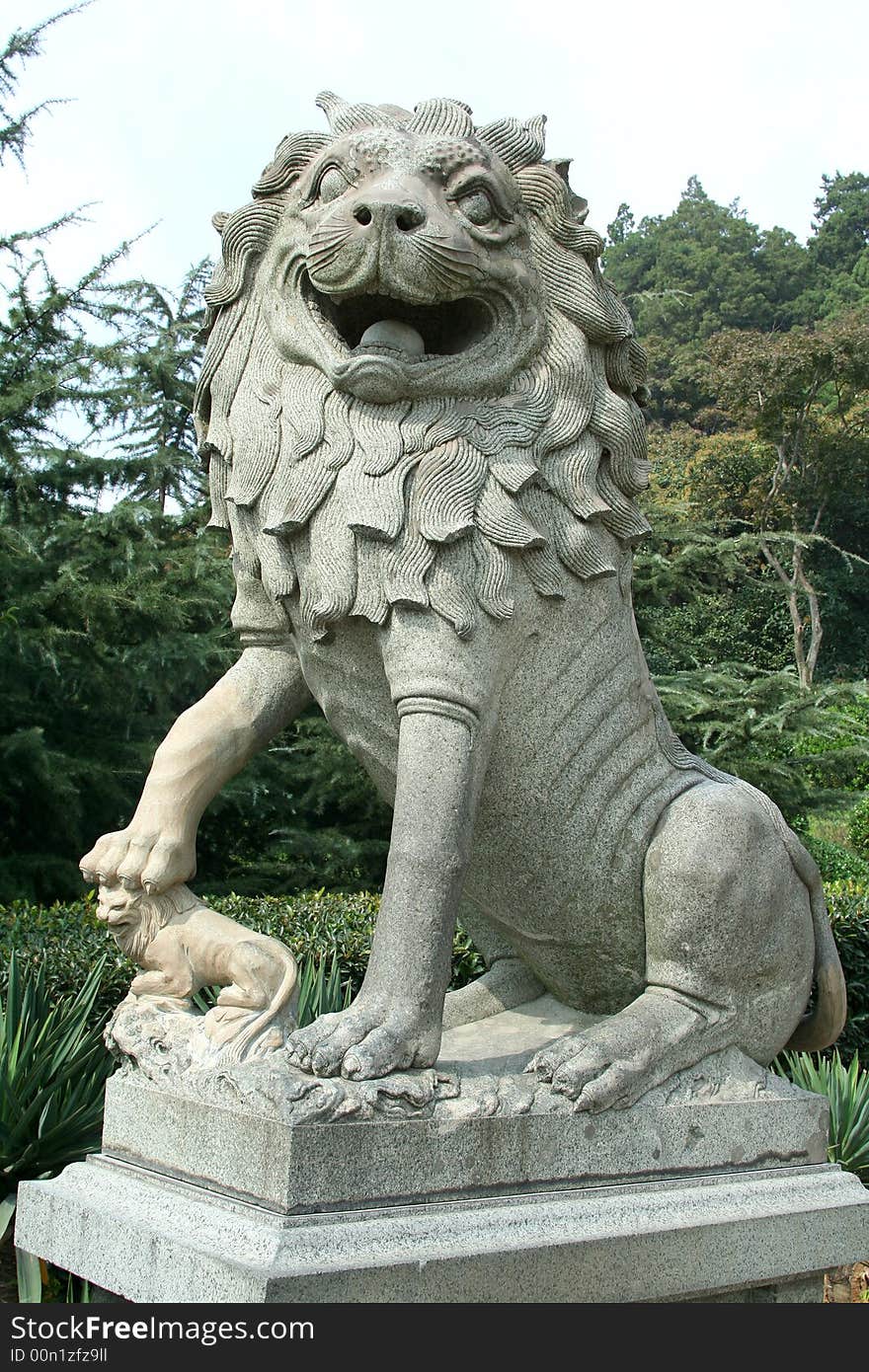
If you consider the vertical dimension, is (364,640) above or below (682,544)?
below

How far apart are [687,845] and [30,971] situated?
9.71 feet

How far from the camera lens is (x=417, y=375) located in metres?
2.73

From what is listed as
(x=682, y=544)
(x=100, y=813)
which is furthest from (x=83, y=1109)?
(x=682, y=544)

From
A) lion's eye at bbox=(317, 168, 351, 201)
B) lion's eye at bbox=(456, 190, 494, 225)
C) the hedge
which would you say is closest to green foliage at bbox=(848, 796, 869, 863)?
the hedge

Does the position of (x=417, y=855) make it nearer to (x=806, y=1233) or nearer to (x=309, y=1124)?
(x=309, y=1124)

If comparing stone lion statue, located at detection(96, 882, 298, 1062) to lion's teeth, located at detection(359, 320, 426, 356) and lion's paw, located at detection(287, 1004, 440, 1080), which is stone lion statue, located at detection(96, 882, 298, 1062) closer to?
lion's paw, located at detection(287, 1004, 440, 1080)

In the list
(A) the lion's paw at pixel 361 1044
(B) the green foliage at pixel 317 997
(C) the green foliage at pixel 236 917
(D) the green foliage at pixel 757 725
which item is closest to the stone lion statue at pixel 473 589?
(A) the lion's paw at pixel 361 1044

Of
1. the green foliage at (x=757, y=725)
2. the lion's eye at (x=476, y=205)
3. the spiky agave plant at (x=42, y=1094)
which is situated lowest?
the spiky agave plant at (x=42, y=1094)

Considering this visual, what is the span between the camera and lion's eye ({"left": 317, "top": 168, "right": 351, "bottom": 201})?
275cm

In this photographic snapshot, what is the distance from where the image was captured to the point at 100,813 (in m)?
9.16

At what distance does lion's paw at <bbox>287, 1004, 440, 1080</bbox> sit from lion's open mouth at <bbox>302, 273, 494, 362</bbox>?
1.38 metres

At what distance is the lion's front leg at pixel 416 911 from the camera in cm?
236

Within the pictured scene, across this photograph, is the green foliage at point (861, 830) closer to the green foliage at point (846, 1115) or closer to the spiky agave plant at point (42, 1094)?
the green foliage at point (846, 1115)

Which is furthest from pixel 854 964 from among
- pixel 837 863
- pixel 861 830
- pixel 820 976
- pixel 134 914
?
pixel 861 830
